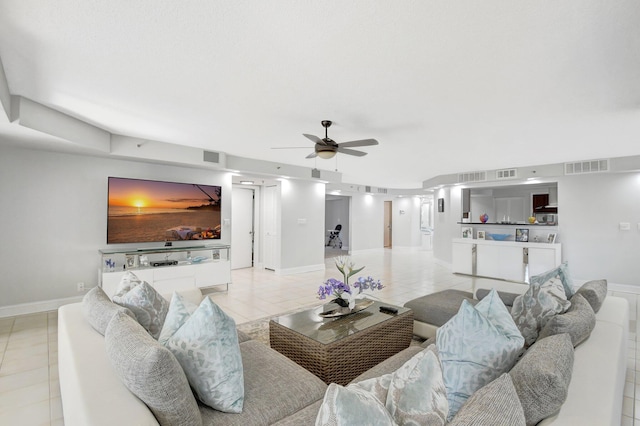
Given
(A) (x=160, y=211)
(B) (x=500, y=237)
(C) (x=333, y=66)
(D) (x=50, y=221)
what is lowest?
(B) (x=500, y=237)

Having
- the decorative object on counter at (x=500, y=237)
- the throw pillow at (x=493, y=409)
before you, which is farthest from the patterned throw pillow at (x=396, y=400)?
the decorative object on counter at (x=500, y=237)

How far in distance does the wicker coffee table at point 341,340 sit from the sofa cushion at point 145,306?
934mm

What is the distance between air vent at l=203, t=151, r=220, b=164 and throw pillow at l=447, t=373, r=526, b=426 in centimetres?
532

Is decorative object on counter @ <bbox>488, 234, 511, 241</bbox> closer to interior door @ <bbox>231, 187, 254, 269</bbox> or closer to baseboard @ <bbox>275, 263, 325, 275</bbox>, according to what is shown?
baseboard @ <bbox>275, 263, 325, 275</bbox>

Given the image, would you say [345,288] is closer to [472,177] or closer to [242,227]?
[242,227]

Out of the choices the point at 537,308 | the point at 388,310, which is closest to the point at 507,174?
the point at 388,310

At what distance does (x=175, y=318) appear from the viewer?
1.63 meters

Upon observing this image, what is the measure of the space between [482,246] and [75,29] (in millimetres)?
7791

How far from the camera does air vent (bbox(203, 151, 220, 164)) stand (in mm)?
5396

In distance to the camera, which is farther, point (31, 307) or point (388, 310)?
point (31, 307)

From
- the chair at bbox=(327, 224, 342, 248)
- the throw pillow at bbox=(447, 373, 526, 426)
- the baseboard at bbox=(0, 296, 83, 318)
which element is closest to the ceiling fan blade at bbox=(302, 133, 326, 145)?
the throw pillow at bbox=(447, 373, 526, 426)

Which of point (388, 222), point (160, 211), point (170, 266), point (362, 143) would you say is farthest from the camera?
point (388, 222)

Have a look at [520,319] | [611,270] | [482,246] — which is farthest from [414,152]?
[611,270]

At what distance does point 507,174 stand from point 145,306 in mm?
7583
